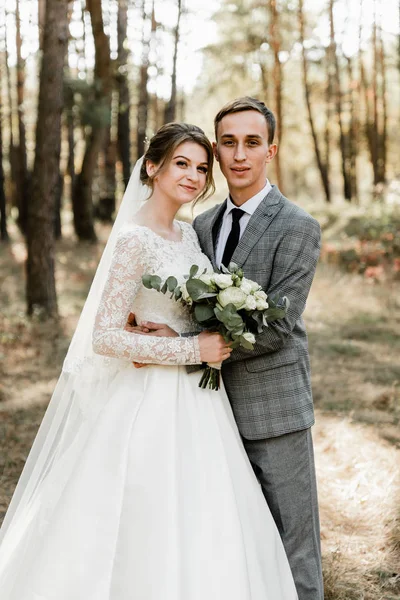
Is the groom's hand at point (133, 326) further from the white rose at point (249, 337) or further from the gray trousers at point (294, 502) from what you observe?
the gray trousers at point (294, 502)

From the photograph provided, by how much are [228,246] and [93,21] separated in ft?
39.0

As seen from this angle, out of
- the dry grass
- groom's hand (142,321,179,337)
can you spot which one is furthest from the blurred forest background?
groom's hand (142,321,179,337)

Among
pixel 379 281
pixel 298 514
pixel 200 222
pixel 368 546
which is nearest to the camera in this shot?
pixel 298 514

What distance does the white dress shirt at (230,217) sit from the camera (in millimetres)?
3232

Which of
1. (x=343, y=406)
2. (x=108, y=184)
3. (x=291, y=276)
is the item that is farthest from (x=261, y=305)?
(x=108, y=184)

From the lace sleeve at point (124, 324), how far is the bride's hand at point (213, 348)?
28 millimetres

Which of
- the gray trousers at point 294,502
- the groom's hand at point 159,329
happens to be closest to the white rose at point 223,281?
the groom's hand at point 159,329

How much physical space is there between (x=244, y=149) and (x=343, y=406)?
4.28 metres

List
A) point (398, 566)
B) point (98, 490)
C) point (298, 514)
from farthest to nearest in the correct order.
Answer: point (398, 566) < point (298, 514) < point (98, 490)

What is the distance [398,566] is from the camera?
4012 millimetres

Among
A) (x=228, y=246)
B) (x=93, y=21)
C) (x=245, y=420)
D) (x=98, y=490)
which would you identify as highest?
(x=93, y=21)

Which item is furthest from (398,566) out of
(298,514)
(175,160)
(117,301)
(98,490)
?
(175,160)

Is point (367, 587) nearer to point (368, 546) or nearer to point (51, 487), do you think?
point (368, 546)

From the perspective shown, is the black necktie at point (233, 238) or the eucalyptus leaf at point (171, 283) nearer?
the eucalyptus leaf at point (171, 283)
